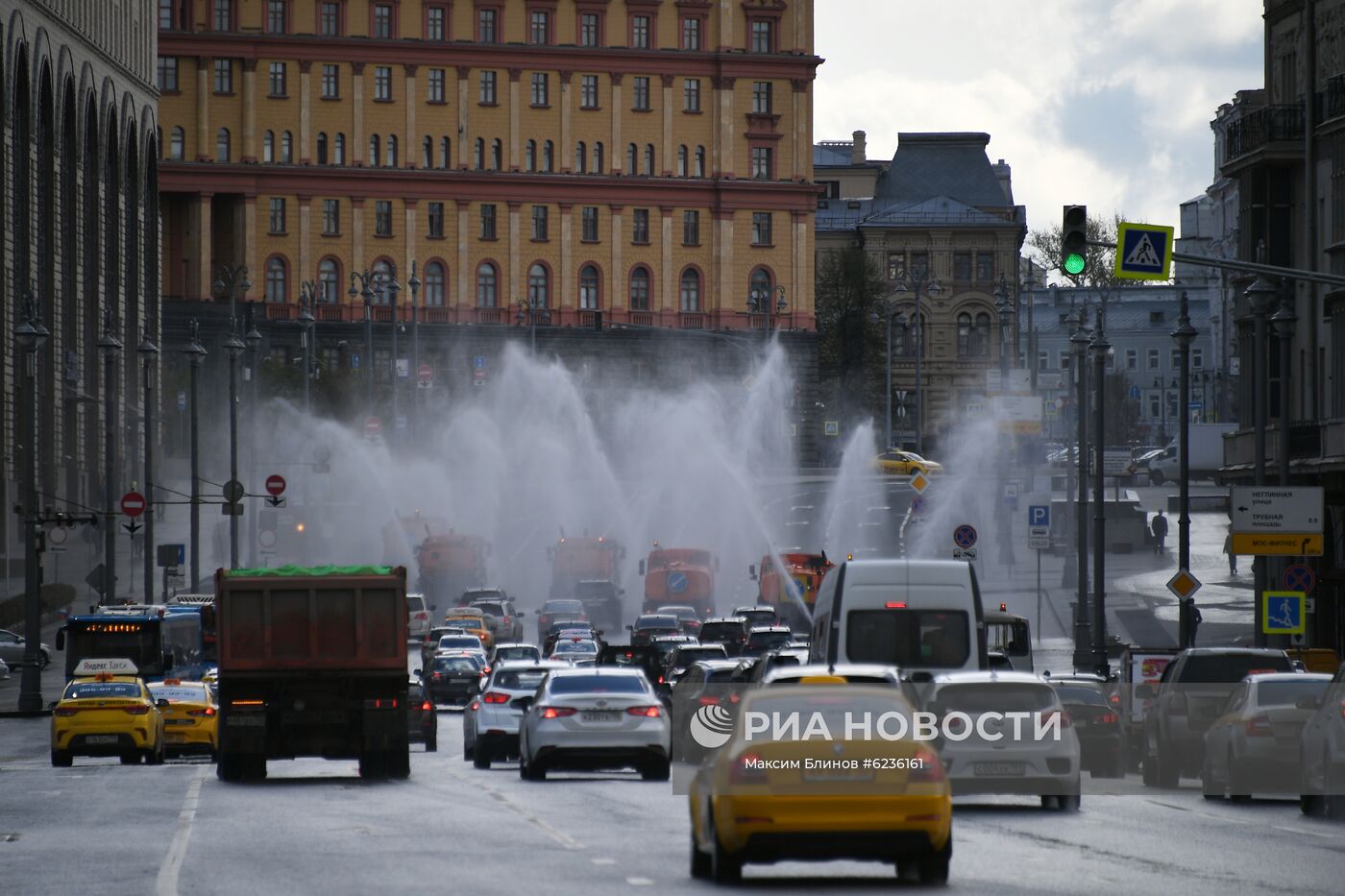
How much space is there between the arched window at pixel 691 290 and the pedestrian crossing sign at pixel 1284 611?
105 meters

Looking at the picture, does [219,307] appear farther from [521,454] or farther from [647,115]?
[521,454]

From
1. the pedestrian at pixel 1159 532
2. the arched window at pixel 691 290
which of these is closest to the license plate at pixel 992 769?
the pedestrian at pixel 1159 532

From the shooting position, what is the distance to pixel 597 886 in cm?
1573

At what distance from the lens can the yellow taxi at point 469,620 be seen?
6500 cm

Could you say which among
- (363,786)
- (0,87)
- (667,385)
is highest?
(0,87)

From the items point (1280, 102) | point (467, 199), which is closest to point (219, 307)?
point (467, 199)

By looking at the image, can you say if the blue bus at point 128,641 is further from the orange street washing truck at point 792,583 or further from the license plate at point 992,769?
the license plate at point 992,769

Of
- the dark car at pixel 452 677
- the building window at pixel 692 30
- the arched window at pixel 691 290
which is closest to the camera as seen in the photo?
the dark car at pixel 452 677

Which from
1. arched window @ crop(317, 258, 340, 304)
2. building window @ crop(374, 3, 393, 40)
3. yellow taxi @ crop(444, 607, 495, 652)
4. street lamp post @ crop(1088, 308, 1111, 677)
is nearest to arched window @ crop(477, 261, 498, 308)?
arched window @ crop(317, 258, 340, 304)

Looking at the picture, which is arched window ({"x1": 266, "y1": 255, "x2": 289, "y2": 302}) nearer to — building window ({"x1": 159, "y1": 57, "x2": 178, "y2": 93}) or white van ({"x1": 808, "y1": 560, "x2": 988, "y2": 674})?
building window ({"x1": 159, "y1": 57, "x2": 178, "y2": 93})

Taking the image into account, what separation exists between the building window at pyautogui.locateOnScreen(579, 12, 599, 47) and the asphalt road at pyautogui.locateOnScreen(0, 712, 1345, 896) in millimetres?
111806

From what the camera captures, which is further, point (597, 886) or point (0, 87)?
point (0, 87)

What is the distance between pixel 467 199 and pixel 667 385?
53.0 feet

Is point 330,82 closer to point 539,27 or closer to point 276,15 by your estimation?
point 276,15
